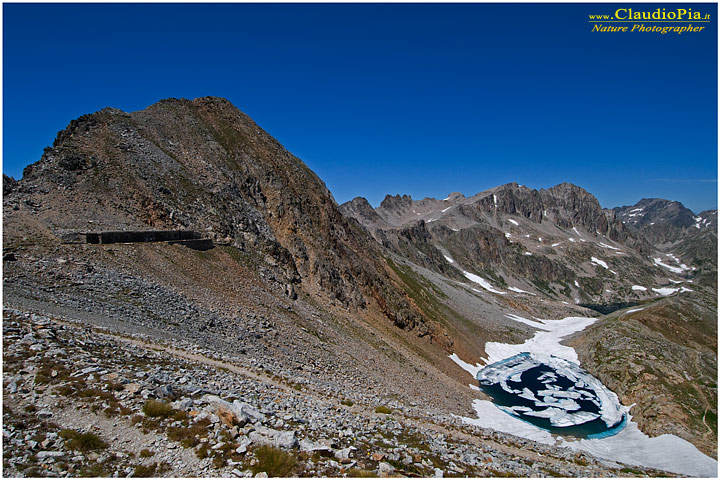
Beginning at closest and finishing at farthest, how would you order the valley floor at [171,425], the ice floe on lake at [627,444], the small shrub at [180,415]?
1. the valley floor at [171,425]
2. the small shrub at [180,415]
3. the ice floe on lake at [627,444]

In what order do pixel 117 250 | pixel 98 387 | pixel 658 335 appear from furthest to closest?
pixel 658 335
pixel 117 250
pixel 98 387

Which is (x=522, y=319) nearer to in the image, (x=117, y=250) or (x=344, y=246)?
(x=344, y=246)

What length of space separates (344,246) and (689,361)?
71515 millimetres

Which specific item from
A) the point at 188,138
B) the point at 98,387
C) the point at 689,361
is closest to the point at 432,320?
the point at 689,361

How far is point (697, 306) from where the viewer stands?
112188 mm

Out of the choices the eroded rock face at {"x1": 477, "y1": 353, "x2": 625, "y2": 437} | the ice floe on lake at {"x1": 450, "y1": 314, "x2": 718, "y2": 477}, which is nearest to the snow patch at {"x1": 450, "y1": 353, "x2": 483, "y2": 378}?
the eroded rock face at {"x1": 477, "y1": 353, "x2": 625, "y2": 437}

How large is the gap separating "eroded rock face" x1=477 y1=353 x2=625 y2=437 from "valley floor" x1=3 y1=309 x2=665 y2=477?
41600 millimetres

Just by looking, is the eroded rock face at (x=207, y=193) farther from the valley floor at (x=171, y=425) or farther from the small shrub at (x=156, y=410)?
the small shrub at (x=156, y=410)

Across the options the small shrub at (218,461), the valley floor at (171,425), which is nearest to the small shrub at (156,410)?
the valley floor at (171,425)

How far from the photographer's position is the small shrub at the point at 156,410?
13047 mm

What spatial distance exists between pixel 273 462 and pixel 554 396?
70.6 metres

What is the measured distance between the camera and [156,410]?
13141 millimetres

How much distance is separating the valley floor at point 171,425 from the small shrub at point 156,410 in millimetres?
34

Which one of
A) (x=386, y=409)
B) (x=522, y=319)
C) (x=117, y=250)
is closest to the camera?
(x=386, y=409)
